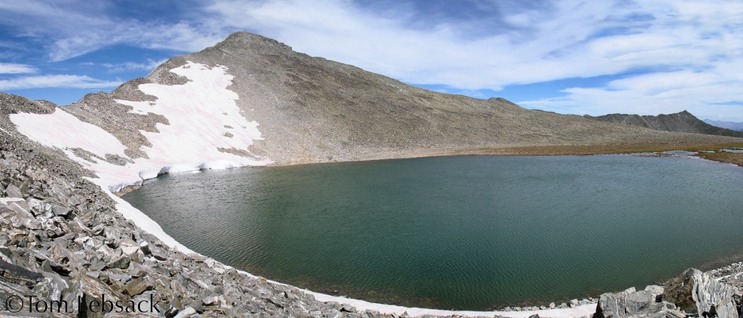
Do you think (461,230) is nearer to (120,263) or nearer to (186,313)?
(186,313)

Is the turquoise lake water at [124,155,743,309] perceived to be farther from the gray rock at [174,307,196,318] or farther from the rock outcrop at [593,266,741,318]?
the gray rock at [174,307,196,318]

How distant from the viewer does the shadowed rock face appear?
83875 mm

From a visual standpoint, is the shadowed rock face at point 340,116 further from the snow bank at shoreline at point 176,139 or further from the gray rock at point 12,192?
the gray rock at point 12,192

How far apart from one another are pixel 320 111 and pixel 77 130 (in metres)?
58.7

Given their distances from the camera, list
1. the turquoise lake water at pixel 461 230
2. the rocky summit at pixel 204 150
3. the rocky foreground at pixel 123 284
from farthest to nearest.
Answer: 1. the turquoise lake water at pixel 461 230
2. the rocky summit at pixel 204 150
3. the rocky foreground at pixel 123 284

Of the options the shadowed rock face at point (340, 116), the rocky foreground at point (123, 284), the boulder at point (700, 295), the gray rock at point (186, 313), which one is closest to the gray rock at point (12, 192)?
the rocky foreground at point (123, 284)

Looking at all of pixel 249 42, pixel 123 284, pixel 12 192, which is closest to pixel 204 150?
pixel 12 192

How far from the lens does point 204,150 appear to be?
74.0 metres

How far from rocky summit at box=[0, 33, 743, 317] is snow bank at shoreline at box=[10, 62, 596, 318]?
268mm

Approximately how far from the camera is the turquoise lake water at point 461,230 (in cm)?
2078

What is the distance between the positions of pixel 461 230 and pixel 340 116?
269ft

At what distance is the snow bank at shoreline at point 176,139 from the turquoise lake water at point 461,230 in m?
1.98

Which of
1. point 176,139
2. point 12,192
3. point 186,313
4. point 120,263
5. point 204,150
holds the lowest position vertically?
point 186,313

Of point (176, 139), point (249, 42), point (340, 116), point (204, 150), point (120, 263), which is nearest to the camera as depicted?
point (120, 263)
